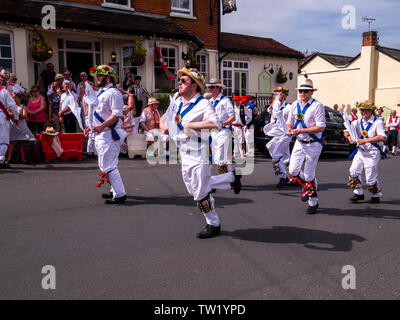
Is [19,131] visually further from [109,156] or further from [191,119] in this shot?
[191,119]

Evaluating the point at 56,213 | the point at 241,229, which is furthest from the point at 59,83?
the point at 241,229

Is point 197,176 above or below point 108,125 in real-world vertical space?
below

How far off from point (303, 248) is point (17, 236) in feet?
11.3

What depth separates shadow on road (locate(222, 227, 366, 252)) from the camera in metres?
4.63

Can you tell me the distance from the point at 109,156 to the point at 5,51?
9790 millimetres

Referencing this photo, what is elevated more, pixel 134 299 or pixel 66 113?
pixel 66 113

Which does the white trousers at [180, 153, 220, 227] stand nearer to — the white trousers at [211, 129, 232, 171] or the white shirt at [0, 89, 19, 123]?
the white trousers at [211, 129, 232, 171]

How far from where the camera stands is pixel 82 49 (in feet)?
53.1

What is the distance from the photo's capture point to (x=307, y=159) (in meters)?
6.19

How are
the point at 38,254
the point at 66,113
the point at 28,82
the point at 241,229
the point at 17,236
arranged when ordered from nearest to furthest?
the point at 38,254
the point at 17,236
the point at 241,229
the point at 66,113
the point at 28,82

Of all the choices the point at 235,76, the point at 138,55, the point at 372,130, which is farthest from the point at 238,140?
the point at 235,76

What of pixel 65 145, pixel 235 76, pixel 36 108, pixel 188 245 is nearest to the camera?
pixel 188 245

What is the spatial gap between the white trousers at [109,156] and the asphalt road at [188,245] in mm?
357
